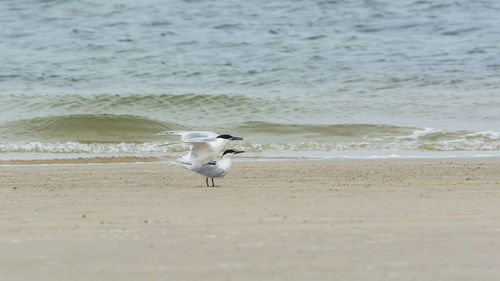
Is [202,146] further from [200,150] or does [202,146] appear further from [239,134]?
[239,134]

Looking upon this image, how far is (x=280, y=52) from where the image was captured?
18.8 metres

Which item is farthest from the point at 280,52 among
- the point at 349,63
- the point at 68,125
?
the point at 68,125

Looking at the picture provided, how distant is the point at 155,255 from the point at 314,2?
20680 mm

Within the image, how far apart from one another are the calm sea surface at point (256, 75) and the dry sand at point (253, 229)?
181 inches

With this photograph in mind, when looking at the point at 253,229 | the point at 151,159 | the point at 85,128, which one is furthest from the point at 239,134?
the point at 253,229

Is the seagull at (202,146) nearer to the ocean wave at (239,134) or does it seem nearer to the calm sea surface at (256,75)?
the calm sea surface at (256,75)

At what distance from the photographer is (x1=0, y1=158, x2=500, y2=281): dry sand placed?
3127 millimetres

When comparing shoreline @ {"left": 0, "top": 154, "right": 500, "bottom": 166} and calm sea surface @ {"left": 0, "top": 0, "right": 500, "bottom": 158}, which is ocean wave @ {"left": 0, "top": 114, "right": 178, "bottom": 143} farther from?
shoreline @ {"left": 0, "top": 154, "right": 500, "bottom": 166}

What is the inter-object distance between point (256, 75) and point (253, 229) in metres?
13.2

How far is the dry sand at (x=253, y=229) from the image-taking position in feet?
10.3

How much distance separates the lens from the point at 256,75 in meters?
17.1

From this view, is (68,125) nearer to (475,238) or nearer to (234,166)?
(234,166)

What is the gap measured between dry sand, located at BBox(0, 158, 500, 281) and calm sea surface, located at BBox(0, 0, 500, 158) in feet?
15.1

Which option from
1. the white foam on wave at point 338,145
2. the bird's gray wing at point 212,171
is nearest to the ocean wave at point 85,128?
the white foam on wave at point 338,145
